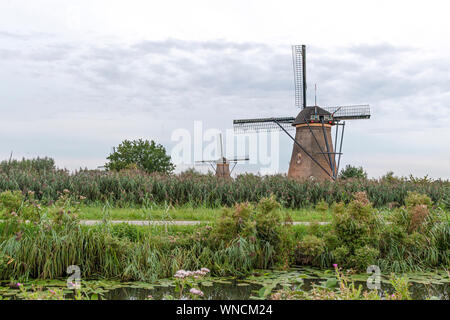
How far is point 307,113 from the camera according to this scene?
2625 cm

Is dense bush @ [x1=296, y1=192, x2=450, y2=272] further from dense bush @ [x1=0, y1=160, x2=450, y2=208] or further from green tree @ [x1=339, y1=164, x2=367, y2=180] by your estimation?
green tree @ [x1=339, y1=164, x2=367, y2=180]

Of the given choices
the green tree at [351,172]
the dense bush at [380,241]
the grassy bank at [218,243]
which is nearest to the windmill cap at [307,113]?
the green tree at [351,172]

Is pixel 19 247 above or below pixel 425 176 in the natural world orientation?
below

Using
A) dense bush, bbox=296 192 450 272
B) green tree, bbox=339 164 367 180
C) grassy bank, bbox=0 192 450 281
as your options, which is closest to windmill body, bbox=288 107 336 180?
green tree, bbox=339 164 367 180

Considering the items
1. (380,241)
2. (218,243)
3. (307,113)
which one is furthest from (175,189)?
(307,113)

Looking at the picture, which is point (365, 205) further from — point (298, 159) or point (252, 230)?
point (298, 159)

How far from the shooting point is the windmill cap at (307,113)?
84.9 feet

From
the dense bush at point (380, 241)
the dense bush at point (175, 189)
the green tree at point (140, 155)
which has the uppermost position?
the green tree at point (140, 155)

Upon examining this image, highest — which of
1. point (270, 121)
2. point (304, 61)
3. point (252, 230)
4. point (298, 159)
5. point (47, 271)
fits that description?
point (304, 61)

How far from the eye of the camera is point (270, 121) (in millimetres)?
28156

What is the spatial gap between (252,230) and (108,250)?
2475mm

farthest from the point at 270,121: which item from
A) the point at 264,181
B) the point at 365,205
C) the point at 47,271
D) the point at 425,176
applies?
the point at 47,271

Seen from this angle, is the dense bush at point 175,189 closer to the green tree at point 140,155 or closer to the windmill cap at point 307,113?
the windmill cap at point 307,113
